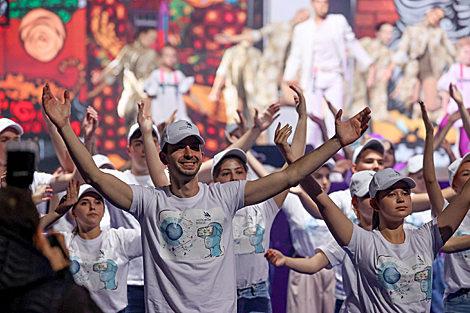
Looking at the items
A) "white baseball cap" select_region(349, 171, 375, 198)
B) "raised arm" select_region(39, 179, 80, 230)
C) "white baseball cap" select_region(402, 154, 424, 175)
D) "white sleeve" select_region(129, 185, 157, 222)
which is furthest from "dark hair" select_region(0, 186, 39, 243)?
"white baseball cap" select_region(402, 154, 424, 175)

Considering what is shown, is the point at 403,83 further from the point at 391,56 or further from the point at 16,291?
the point at 16,291

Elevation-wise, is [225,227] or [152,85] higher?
[152,85]

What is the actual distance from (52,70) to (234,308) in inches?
214

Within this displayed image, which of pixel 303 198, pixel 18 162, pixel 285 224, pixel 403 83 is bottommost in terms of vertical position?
pixel 285 224

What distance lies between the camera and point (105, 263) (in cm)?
317

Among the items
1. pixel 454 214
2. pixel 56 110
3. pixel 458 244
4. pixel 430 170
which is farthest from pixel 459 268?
pixel 56 110

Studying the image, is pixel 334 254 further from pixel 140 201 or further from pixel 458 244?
pixel 140 201

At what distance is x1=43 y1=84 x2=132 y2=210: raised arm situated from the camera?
90.0 inches

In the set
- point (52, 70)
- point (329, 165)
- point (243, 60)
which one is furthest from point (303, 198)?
point (52, 70)

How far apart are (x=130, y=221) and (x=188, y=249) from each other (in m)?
1.42

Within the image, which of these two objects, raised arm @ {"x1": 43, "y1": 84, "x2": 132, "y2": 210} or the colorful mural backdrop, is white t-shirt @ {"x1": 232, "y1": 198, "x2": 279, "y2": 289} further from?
the colorful mural backdrop

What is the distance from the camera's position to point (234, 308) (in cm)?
245

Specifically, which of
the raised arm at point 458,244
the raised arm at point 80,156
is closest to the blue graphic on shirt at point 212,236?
the raised arm at point 80,156

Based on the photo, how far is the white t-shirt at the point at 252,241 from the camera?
3.41 metres
